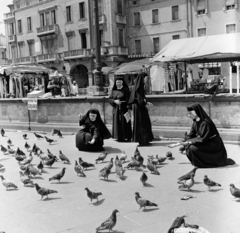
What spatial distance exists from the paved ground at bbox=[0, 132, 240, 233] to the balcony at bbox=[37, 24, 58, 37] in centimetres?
3699

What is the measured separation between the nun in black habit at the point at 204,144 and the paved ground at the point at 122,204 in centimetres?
18

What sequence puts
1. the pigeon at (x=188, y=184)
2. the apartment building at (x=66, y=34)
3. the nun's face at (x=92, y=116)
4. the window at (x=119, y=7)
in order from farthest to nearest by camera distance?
the window at (x=119, y=7) < the apartment building at (x=66, y=34) < the nun's face at (x=92, y=116) < the pigeon at (x=188, y=184)

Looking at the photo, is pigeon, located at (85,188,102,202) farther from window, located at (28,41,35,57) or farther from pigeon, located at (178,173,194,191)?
window, located at (28,41,35,57)

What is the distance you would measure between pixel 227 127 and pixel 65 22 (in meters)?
35.3

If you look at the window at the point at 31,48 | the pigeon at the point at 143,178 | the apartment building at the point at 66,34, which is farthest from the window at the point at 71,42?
the pigeon at the point at 143,178

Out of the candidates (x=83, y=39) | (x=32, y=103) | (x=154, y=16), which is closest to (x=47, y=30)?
(x=83, y=39)

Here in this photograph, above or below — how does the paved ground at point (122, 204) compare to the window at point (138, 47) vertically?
below

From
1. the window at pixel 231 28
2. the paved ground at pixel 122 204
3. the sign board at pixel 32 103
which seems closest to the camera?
the paved ground at pixel 122 204

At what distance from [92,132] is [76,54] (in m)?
32.5

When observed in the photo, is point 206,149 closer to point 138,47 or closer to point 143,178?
point 143,178

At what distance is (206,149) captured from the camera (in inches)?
246

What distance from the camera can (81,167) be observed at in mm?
6668

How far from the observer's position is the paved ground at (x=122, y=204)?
4.07 meters

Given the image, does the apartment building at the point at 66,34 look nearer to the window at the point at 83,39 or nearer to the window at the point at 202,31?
the window at the point at 83,39
